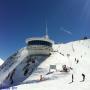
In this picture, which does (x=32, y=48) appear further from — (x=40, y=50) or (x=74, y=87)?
(x=74, y=87)

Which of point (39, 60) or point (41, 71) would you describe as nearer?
point (41, 71)

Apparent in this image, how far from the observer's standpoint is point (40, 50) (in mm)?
95562

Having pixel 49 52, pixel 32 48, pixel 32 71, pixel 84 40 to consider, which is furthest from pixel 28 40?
pixel 84 40

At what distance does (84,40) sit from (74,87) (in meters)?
154

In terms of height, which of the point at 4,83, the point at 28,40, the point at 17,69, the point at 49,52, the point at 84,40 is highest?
the point at 84,40

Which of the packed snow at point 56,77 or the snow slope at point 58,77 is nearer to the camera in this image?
the snow slope at point 58,77

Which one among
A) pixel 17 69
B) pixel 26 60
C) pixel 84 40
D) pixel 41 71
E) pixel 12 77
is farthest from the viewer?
pixel 84 40

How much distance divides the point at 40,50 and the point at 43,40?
17.7 ft

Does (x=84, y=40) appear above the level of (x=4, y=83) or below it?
above

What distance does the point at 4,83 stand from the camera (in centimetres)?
8119

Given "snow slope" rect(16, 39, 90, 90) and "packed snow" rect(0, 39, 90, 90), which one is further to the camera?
"packed snow" rect(0, 39, 90, 90)

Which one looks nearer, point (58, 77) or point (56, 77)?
point (58, 77)

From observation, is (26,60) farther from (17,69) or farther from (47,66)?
(47,66)

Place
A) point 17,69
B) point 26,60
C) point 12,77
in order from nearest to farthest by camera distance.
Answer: point 12,77 → point 17,69 → point 26,60
